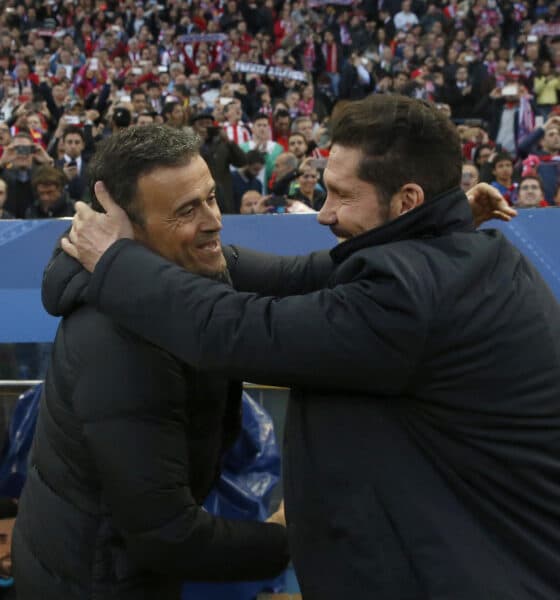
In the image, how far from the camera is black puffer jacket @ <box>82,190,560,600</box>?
1270mm

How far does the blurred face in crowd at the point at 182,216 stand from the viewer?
1503 mm

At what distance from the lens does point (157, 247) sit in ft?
5.07

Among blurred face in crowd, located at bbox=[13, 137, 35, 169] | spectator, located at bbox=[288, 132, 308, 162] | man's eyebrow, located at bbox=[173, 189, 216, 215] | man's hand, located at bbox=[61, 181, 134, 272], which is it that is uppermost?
man's eyebrow, located at bbox=[173, 189, 216, 215]

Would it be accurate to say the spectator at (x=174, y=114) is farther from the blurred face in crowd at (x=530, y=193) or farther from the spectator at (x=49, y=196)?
the blurred face in crowd at (x=530, y=193)

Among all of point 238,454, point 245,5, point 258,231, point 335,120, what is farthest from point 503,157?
point 245,5

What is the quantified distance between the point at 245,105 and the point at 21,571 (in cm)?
1105

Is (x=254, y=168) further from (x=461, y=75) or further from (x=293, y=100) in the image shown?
(x=461, y=75)

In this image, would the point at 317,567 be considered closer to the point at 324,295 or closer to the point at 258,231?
the point at 324,295

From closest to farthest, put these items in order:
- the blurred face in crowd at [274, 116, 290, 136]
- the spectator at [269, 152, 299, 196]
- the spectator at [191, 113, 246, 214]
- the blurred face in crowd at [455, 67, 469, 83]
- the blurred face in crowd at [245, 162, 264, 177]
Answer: the spectator at [191, 113, 246, 214] < the spectator at [269, 152, 299, 196] < the blurred face in crowd at [245, 162, 264, 177] < the blurred face in crowd at [274, 116, 290, 136] < the blurred face in crowd at [455, 67, 469, 83]

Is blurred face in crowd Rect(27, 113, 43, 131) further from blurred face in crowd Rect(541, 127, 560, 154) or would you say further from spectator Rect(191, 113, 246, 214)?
→ blurred face in crowd Rect(541, 127, 560, 154)

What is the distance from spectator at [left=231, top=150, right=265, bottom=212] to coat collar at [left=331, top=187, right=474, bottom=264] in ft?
18.9

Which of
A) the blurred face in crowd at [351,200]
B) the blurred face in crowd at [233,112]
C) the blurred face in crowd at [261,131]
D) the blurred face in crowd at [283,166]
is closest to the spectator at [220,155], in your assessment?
the blurred face in crowd at [283,166]

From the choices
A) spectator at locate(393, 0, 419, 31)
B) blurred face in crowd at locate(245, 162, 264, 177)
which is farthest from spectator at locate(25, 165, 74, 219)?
spectator at locate(393, 0, 419, 31)

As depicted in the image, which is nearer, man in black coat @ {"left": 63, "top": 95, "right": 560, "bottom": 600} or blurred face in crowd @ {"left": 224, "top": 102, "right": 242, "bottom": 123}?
man in black coat @ {"left": 63, "top": 95, "right": 560, "bottom": 600}
